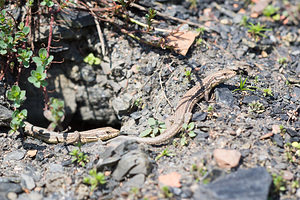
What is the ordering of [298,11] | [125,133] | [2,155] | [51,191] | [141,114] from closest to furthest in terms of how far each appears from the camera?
[51,191] < [2,155] < [125,133] < [141,114] < [298,11]

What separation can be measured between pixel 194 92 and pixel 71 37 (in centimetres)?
242

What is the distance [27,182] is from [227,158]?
2.43 meters

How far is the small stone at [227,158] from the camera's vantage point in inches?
144

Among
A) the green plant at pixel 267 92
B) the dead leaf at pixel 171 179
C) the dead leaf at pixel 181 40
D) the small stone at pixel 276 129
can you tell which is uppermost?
the dead leaf at pixel 181 40

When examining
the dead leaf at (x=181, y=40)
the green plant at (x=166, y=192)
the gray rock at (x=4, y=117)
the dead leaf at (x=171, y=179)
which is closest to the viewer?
the green plant at (x=166, y=192)

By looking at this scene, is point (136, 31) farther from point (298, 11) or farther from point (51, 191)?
point (298, 11)

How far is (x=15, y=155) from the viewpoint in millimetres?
4430

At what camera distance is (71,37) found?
18.5 feet

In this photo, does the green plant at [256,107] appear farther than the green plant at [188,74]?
No

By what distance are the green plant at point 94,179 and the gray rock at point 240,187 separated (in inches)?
42.0

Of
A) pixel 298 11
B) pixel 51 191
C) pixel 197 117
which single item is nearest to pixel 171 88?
pixel 197 117

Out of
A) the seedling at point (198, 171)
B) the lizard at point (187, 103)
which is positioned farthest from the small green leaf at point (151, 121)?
the seedling at point (198, 171)

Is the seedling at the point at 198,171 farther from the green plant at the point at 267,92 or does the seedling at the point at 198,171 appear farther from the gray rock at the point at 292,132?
the green plant at the point at 267,92

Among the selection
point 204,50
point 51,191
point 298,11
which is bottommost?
point 51,191
